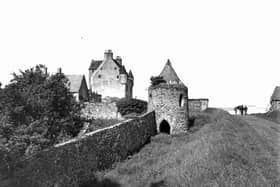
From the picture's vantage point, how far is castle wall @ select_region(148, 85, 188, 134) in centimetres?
2234

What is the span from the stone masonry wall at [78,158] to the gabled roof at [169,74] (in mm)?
32495

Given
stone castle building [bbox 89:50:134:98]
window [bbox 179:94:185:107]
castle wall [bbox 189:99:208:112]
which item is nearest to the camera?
window [bbox 179:94:185:107]

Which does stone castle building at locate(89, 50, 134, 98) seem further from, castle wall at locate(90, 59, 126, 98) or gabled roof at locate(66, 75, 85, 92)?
gabled roof at locate(66, 75, 85, 92)

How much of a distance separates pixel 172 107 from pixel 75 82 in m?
31.4

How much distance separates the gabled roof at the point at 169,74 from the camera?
48722mm

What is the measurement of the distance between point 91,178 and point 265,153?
29.7 feet

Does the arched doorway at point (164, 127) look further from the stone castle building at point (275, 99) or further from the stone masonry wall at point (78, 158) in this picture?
the stone castle building at point (275, 99)

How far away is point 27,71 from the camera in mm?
24062

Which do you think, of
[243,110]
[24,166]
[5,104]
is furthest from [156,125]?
[243,110]

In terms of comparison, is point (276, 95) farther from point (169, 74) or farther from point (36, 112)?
point (36, 112)

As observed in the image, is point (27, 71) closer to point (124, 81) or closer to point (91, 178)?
point (91, 178)

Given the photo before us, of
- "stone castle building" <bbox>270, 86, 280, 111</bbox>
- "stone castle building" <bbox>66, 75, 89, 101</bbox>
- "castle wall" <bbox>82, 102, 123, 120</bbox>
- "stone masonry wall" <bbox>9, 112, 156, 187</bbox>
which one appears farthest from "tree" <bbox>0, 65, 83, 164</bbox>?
"stone castle building" <bbox>270, 86, 280, 111</bbox>

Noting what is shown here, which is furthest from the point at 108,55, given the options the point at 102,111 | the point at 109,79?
the point at 102,111

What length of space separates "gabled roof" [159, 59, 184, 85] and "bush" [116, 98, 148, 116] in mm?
16039
